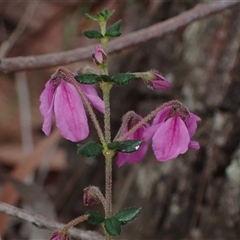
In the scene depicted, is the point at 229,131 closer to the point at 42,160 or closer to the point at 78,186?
the point at 78,186

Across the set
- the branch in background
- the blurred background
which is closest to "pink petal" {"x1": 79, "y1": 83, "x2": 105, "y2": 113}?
the branch in background

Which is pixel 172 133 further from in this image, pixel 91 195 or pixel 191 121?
pixel 91 195

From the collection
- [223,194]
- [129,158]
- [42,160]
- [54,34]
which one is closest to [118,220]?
[129,158]

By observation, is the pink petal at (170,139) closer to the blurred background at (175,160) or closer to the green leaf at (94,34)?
the green leaf at (94,34)

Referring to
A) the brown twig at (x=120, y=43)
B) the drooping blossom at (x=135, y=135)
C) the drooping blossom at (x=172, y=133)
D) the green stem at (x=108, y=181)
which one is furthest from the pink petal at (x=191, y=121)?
the brown twig at (x=120, y=43)

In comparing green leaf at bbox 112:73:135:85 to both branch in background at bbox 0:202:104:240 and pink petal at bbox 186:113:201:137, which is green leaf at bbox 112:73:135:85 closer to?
pink petal at bbox 186:113:201:137

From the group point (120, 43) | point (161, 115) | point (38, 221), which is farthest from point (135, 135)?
point (120, 43)

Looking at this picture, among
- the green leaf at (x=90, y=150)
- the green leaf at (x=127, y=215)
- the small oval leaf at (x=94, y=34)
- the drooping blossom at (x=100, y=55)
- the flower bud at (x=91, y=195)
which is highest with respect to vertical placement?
the small oval leaf at (x=94, y=34)
